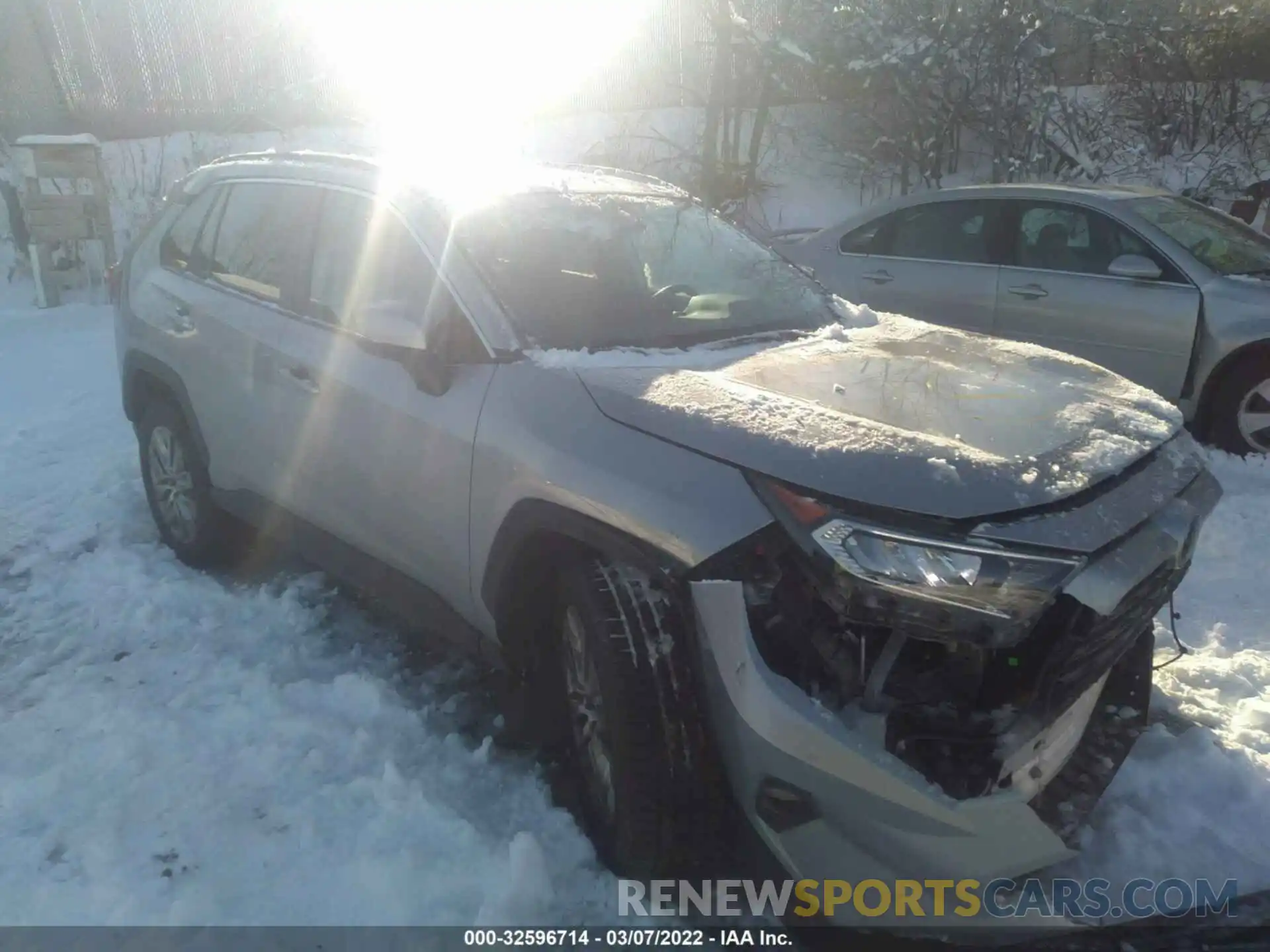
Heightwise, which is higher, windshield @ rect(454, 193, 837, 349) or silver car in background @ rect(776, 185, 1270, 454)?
windshield @ rect(454, 193, 837, 349)

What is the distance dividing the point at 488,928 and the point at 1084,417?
6.40ft

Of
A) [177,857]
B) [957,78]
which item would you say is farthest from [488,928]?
[957,78]

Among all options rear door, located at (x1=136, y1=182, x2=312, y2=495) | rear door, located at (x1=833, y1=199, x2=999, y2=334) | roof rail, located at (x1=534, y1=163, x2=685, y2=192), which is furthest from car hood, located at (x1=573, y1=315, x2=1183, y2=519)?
rear door, located at (x1=833, y1=199, x2=999, y2=334)

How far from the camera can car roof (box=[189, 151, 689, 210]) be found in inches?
133

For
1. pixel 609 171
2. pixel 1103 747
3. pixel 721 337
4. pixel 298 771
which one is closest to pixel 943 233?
pixel 609 171

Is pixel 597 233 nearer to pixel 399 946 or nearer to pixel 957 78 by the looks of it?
pixel 399 946

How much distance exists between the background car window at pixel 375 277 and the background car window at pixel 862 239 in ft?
14.2

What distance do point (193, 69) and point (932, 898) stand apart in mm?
15889

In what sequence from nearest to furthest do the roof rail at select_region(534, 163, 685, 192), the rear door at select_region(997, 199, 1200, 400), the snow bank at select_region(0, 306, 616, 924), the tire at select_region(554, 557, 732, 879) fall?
the tire at select_region(554, 557, 732, 879) → the snow bank at select_region(0, 306, 616, 924) → the roof rail at select_region(534, 163, 685, 192) → the rear door at select_region(997, 199, 1200, 400)

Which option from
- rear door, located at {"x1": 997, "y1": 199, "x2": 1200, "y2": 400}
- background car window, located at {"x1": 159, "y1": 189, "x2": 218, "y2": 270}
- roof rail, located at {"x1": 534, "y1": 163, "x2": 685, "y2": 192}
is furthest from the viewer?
rear door, located at {"x1": 997, "y1": 199, "x2": 1200, "y2": 400}

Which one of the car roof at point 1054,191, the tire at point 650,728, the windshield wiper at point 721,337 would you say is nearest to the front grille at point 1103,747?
the tire at point 650,728

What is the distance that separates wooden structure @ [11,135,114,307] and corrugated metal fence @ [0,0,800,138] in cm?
303

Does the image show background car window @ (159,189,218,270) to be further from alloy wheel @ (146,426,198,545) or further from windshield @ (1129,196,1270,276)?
windshield @ (1129,196,1270,276)

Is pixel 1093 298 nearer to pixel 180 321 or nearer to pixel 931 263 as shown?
pixel 931 263
